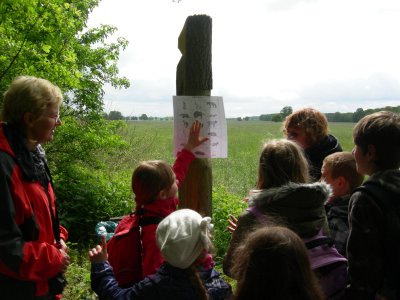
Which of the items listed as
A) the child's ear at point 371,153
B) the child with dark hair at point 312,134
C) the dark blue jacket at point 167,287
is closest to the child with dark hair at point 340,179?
the child with dark hair at point 312,134

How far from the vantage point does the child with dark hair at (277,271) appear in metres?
1.44

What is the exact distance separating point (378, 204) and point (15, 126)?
1.79m

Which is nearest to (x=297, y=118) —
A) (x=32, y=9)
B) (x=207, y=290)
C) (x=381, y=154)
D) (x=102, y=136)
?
(x=381, y=154)

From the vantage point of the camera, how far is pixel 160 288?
1.83 metres

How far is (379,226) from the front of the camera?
72.8 inches

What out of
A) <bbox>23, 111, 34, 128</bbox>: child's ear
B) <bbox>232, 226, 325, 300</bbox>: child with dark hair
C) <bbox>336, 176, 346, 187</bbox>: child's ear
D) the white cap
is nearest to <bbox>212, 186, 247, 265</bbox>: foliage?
<bbox>336, 176, 346, 187</bbox>: child's ear

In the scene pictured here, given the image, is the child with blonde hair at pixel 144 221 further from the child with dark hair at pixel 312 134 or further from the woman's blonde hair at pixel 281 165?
the child with dark hair at pixel 312 134

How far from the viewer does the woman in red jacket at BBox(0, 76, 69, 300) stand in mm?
1771

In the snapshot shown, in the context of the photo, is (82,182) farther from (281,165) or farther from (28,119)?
(281,165)

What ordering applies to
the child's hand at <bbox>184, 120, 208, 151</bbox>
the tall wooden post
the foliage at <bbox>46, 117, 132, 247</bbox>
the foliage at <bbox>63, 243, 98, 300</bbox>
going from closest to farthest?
1. the child's hand at <bbox>184, 120, 208, 151</bbox>
2. the tall wooden post
3. the foliage at <bbox>63, 243, 98, 300</bbox>
4. the foliage at <bbox>46, 117, 132, 247</bbox>

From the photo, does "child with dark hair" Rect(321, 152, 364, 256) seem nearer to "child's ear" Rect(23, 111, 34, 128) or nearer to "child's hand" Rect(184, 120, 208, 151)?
"child's hand" Rect(184, 120, 208, 151)

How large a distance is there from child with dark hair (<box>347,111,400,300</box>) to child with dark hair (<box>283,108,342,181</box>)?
44.1 inches

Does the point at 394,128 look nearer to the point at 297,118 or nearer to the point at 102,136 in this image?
the point at 297,118

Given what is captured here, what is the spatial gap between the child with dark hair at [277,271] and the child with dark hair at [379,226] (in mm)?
483
